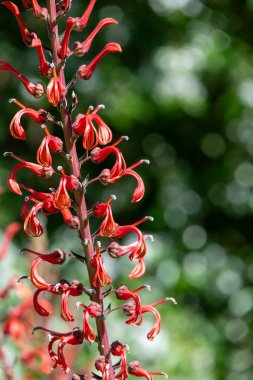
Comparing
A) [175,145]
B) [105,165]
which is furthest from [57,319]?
[175,145]

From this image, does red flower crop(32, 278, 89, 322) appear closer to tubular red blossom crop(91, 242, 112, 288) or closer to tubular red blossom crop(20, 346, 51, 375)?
tubular red blossom crop(91, 242, 112, 288)

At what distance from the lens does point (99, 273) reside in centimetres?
144

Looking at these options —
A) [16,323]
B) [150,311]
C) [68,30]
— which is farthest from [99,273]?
[16,323]

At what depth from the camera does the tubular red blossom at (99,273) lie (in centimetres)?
144

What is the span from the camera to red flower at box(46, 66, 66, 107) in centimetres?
141

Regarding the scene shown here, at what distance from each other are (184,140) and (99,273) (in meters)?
3.76

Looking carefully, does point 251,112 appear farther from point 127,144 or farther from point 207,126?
point 127,144

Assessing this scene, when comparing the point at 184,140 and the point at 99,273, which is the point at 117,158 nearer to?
the point at 99,273

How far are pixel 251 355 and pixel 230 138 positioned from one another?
4.31 feet

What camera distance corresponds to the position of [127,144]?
16.6ft

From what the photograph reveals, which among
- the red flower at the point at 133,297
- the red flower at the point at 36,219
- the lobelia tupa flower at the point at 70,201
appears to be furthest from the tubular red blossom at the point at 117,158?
the red flower at the point at 133,297

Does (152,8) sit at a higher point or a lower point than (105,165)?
higher

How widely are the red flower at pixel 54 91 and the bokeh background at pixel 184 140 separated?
9.50ft

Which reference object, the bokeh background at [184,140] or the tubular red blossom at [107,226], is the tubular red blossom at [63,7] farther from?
the bokeh background at [184,140]
